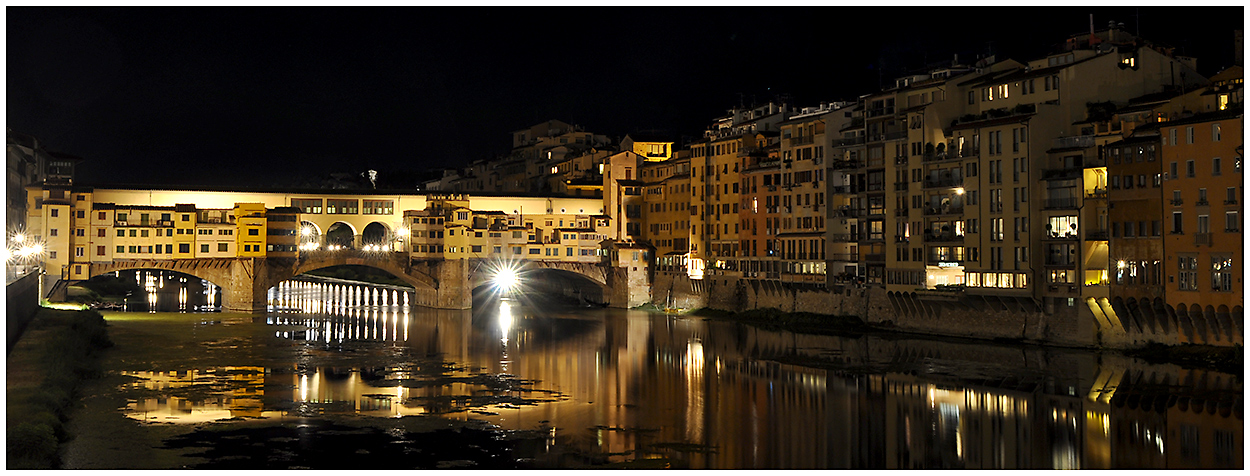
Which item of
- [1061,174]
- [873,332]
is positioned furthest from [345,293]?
[1061,174]

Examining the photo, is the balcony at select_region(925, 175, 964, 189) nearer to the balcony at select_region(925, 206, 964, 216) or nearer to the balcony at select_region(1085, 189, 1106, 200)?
the balcony at select_region(925, 206, 964, 216)

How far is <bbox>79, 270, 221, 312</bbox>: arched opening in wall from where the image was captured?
73062 millimetres

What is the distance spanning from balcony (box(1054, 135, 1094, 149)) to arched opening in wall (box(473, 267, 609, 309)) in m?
38.7

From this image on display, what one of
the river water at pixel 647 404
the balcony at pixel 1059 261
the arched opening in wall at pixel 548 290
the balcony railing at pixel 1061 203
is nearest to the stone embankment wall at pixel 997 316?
the river water at pixel 647 404

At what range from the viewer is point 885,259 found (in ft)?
174

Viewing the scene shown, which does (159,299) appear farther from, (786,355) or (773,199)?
(786,355)

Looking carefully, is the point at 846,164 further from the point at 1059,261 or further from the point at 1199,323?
the point at 1199,323

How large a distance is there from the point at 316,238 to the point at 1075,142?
51.0m

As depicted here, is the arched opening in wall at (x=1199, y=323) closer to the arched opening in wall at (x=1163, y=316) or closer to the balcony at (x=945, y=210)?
the arched opening in wall at (x=1163, y=316)

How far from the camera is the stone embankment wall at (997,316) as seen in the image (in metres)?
39.7

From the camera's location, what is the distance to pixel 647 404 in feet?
112

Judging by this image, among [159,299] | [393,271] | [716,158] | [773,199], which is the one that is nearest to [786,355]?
[773,199]

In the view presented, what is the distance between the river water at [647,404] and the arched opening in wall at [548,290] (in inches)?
1091

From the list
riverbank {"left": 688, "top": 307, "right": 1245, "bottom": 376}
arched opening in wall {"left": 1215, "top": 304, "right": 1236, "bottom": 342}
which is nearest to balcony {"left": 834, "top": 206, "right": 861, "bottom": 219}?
riverbank {"left": 688, "top": 307, "right": 1245, "bottom": 376}
